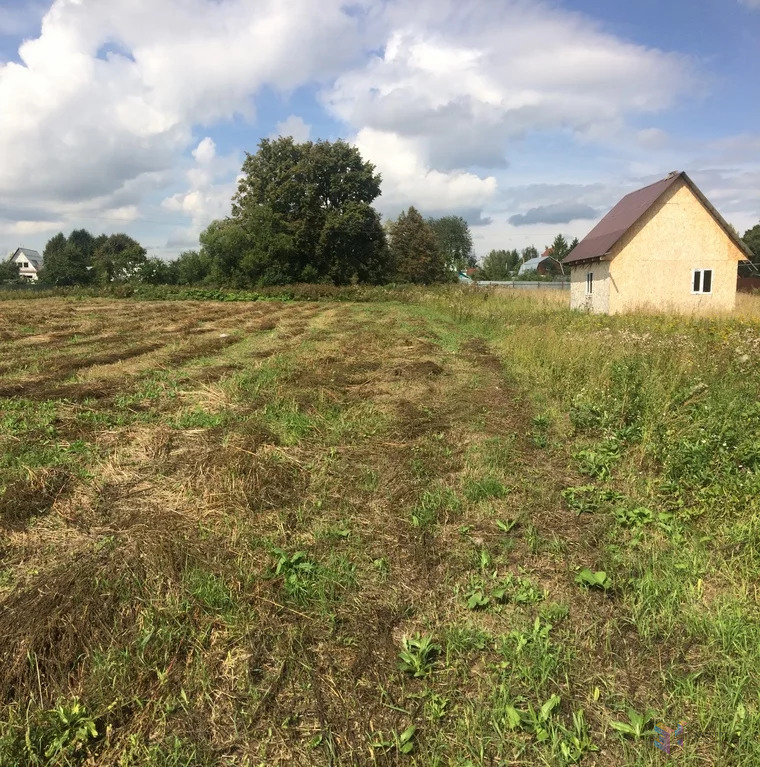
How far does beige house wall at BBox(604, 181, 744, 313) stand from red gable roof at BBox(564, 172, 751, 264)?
0.22 meters

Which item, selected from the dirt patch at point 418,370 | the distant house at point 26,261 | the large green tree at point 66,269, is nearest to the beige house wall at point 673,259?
the dirt patch at point 418,370

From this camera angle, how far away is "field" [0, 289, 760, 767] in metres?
2.19

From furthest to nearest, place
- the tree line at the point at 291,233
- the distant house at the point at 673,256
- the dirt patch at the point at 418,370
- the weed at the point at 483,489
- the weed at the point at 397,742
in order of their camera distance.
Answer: the tree line at the point at 291,233
the distant house at the point at 673,256
the dirt patch at the point at 418,370
the weed at the point at 483,489
the weed at the point at 397,742

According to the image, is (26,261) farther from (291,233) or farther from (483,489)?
(483,489)

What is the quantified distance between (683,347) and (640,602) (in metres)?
6.05

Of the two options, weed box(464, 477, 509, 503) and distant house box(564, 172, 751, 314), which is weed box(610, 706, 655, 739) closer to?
weed box(464, 477, 509, 503)

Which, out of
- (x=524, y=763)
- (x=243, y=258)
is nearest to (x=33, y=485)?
(x=524, y=763)

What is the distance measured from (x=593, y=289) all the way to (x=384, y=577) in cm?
2249

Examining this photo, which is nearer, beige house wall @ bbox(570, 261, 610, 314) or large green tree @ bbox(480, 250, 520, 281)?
beige house wall @ bbox(570, 261, 610, 314)

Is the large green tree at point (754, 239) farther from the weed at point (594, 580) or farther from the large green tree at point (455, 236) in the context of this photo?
the weed at point (594, 580)

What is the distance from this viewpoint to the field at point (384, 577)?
2193mm

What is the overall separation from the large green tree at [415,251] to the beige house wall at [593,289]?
32368 mm

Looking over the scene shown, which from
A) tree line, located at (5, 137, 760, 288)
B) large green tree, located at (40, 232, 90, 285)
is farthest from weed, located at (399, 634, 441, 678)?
large green tree, located at (40, 232, 90, 285)

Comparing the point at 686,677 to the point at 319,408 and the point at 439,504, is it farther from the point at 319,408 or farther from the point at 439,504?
the point at 319,408
